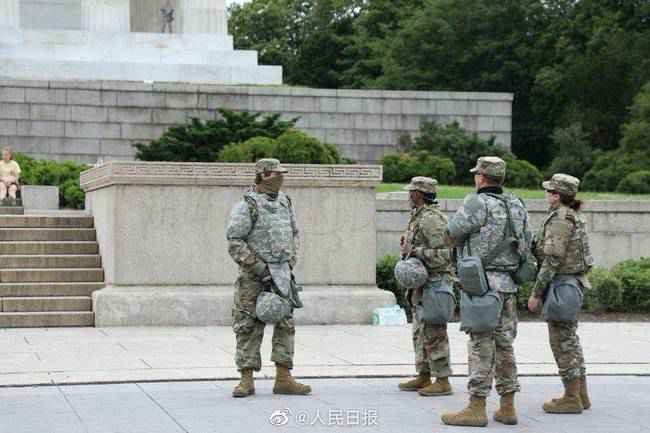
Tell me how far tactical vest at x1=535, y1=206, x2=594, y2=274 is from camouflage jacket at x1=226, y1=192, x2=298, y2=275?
2.18 metres

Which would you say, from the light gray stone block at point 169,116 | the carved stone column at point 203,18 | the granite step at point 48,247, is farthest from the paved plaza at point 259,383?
the carved stone column at point 203,18

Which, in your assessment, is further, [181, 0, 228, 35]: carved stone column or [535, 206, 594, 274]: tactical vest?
[181, 0, 228, 35]: carved stone column

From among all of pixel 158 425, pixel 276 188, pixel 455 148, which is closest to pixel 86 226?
pixel 276 188

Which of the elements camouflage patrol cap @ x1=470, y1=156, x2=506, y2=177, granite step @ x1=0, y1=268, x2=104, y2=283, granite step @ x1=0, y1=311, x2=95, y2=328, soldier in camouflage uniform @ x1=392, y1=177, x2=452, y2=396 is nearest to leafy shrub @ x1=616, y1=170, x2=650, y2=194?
granite step @ x1=0, y1=268, x2=104, y2=283

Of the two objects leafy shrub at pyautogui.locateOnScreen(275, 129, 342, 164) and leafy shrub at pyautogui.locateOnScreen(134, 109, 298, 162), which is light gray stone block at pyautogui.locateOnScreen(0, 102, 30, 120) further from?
leafy shrub at pyautogui.locateOnScreen(275, 129, 342, 164)

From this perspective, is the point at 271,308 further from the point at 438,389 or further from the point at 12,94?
the point at 12,94

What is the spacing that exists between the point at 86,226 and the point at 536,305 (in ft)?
34.7

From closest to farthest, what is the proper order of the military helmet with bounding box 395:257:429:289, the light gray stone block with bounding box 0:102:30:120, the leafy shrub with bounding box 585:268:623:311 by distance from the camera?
1. the military helmet with bounding box 395:257:429:289
2. the leafy shrub with bounding box 585:268:623:311
3. the light gray stone block with bounding box 0:102:30:120

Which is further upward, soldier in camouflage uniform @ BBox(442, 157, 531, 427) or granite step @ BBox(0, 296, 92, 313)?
soldier in camouflage uniform @ BBox(442, 157, 531, 427)

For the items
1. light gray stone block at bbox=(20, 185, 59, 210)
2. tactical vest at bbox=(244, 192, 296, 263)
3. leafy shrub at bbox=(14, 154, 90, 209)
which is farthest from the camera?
leafy shrub at bbox=(14, 154, 90, 209)

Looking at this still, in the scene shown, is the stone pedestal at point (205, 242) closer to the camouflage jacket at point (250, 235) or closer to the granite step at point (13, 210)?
the granite step at point (13, 210)

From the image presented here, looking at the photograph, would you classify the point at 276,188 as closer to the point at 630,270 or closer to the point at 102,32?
the point at 630,270

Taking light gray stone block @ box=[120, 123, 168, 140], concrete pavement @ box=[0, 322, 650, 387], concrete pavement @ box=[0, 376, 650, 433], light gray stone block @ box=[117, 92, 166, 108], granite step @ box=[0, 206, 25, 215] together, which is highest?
light gray stone block @ box=[117, 92, 166, 108]

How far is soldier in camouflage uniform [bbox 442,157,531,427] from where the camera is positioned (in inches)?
394
